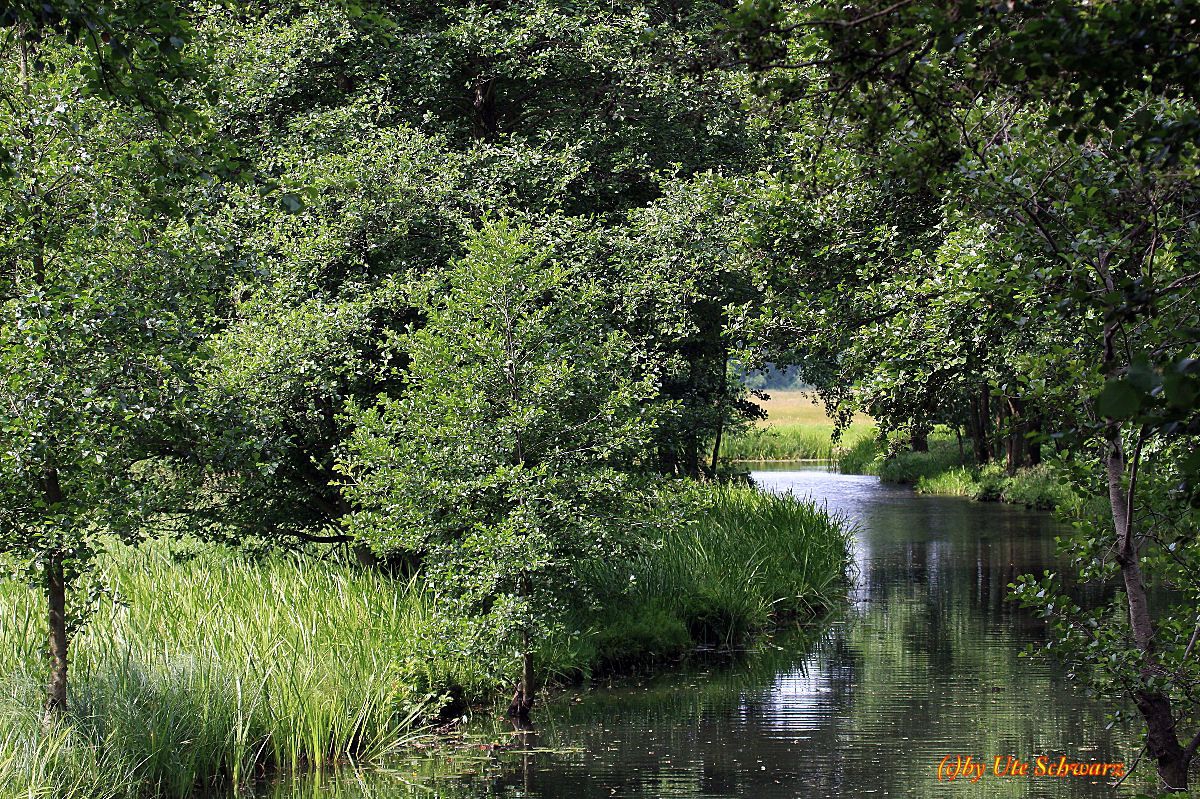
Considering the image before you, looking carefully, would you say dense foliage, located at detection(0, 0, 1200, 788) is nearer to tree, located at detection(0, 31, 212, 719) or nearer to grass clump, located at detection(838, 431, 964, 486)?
tree, located at detection(0, 31, 212, 719)

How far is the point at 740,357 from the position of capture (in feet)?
51.7

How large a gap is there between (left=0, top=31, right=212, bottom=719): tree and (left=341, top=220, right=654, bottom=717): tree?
2491 millimetres

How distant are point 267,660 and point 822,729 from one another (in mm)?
4631

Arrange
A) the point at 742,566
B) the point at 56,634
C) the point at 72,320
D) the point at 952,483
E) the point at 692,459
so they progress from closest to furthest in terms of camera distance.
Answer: the point at 72,320, the point at 56,634, the point at 742,566, the point at 692,459, the point at 952,483

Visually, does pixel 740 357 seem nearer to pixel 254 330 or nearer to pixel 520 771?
pixel 254 330

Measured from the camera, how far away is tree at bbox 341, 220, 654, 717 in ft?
32.7

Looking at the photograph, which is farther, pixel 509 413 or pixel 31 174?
pixel 509 413

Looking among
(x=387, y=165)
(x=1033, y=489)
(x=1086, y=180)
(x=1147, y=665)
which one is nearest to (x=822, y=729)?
(x=1147, y=665)

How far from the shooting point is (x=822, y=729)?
9758mm

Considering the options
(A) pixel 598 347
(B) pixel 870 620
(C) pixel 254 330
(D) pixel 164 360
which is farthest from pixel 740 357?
(D) pixel 164 360

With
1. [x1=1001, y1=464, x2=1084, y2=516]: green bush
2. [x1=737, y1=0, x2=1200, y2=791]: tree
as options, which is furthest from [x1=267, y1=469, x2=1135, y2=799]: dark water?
[x1=1001, y1=464, x2=1084, y2=516]: green bush

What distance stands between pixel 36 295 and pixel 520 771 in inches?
190

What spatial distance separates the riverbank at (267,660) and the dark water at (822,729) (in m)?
0.56

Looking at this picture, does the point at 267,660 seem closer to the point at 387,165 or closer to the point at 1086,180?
the point at 387,165
